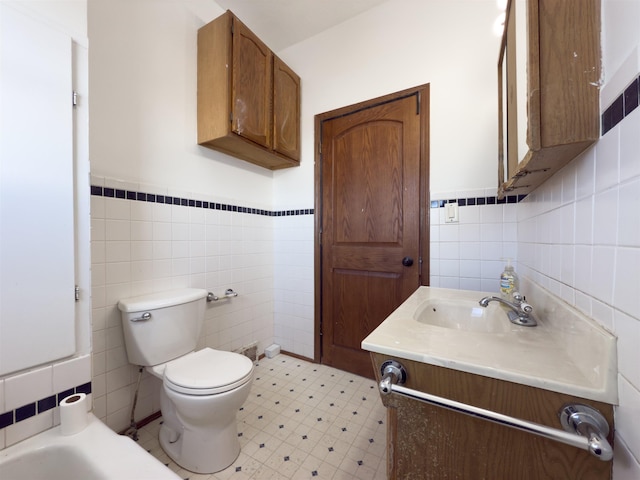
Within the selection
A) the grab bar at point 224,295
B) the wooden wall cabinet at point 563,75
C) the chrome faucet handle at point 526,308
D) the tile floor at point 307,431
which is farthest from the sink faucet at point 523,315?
the grab bar at point 224,295

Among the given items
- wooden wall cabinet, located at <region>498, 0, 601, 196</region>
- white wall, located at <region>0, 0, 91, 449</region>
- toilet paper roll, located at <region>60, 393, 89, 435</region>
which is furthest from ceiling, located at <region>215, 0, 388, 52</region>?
toilet paper roll, located at <region>60, 393, 89, 435</region>

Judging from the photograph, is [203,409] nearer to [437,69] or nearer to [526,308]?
[526,308]

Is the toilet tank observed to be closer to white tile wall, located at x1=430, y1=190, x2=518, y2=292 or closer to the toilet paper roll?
the toilet paper roll

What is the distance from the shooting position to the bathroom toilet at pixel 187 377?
1119mm

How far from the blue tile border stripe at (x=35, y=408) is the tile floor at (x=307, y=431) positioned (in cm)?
63

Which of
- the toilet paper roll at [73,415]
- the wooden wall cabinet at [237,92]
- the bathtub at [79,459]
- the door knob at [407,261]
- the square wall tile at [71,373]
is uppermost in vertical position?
the wooden wall cabinet at [237,92]

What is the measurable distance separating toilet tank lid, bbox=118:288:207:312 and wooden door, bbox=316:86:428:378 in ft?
3.27

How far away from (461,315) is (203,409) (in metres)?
1.20

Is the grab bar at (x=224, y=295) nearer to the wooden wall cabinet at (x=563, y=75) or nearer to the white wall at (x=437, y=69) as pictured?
the white wall at (x=437, y=69)

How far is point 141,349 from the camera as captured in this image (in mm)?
1286

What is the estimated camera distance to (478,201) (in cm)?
158

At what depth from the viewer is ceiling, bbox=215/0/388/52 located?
1.83m

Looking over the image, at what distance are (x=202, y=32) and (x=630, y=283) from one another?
2303 millimetres

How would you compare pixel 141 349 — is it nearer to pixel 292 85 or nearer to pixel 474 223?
pixel 474 223
